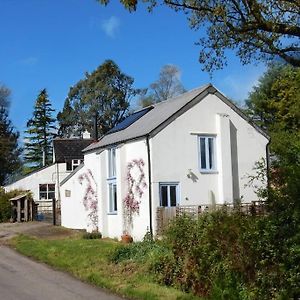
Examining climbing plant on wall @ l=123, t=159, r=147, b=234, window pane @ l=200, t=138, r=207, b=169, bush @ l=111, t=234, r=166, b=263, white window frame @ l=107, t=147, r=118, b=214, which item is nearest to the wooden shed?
white window frame @ l=107, t=147, r=118, b=214

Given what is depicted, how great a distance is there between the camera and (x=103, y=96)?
229 feet

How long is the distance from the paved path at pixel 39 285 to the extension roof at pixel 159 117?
9974 millimetres

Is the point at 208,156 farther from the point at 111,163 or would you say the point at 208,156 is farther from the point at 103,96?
the point at 103,96

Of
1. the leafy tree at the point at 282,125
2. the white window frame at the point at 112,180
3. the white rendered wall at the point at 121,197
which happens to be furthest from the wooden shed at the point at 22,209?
the leafy tree at the point at 282,125

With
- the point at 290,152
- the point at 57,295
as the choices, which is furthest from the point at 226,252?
Result: the point at 57,295

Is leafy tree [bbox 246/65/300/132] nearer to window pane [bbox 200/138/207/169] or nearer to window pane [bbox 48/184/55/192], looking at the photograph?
window pane [bbox 200/138/207/169]

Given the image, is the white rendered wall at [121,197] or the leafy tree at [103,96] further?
the leafy tree at [103,96]

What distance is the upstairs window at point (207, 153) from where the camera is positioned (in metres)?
27.2

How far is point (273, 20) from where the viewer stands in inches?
383

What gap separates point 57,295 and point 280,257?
5431mm

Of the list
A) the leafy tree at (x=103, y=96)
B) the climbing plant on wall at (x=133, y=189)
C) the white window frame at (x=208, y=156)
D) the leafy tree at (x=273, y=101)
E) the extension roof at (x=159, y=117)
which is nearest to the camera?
the climbing plant on wall at (x=133, y=189)

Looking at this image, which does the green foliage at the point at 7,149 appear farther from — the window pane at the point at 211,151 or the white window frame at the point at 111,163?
the window pane at the point at 211,151

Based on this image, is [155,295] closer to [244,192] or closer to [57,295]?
[57,295]


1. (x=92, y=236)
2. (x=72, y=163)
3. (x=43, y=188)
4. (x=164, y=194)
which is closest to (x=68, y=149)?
(x=72, y=163)
